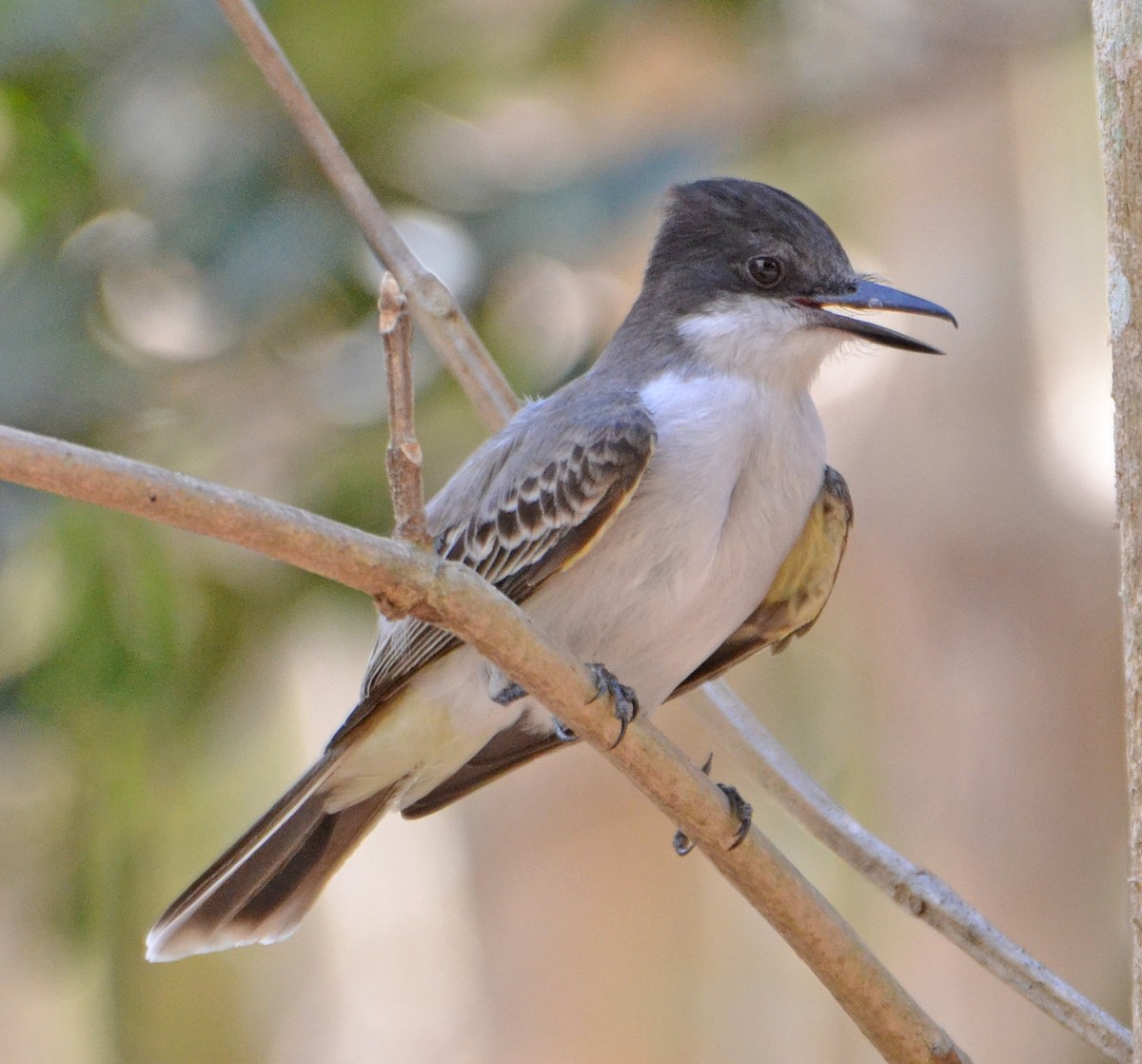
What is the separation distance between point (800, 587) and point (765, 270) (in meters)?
0.57

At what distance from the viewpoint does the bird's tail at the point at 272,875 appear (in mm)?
2865

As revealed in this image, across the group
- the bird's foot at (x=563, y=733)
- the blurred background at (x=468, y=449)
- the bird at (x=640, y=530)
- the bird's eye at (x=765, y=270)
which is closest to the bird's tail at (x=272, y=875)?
the bird at (x=640, y=530)

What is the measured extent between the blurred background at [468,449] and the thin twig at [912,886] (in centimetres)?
87

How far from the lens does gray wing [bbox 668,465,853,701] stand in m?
2.85

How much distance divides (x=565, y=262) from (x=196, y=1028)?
3.82 m

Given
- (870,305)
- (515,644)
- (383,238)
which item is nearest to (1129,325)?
(515,644)

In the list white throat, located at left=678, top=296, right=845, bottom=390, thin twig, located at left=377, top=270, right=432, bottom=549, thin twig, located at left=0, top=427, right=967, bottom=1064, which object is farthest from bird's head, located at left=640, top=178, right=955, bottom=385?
thin twig, located at left=377, top=270, right=432, bottom=549

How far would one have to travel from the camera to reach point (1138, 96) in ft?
5.86

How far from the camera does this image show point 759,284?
287 centimetres

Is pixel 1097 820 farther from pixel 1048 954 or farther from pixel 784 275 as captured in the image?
pixel 784 275

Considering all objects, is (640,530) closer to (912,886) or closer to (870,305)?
(870,305)

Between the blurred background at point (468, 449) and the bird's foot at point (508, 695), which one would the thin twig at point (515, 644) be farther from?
the blurred background at point (468, 449)

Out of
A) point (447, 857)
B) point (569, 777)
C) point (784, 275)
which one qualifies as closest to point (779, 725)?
point (569, 777)

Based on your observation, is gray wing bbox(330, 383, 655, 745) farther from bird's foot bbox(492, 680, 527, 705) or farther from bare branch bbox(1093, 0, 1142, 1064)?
bare branch bbox(1093, 0, 1142, 1064)
